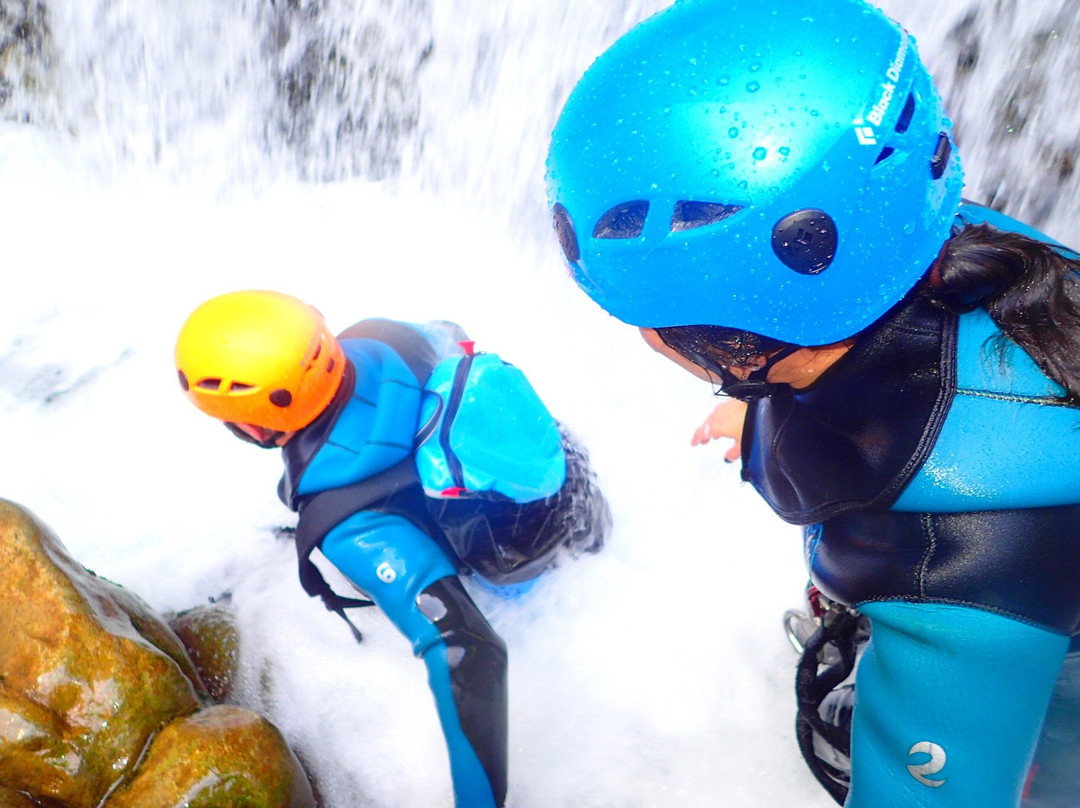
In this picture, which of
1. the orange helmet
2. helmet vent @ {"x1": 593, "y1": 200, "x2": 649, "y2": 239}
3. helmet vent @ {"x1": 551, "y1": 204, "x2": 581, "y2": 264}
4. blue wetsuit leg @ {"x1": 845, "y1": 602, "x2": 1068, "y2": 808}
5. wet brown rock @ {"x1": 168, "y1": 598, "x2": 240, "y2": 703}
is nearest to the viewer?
blue wetsuit leg @ {"x1": 845, "y1": 602, "x2": 1068, "y2": 808}

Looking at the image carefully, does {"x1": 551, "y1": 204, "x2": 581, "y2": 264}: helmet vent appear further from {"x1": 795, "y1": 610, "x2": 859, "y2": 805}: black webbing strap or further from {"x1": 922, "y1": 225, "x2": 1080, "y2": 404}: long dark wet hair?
{"x1": 795, "y1": 610, "x2": 859, "y2": 805}: black webbing strap

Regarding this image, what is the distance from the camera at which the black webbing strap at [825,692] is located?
→ 6.66 feet

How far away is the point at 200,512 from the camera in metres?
4.52

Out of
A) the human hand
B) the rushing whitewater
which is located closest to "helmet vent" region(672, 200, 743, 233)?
the human hand

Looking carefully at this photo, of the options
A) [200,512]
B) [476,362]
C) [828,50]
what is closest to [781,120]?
[828,50]

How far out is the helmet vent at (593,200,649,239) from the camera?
1.23 m

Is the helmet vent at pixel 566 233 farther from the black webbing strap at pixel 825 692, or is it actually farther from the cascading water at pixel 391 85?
the cascading water at pixel 391 85

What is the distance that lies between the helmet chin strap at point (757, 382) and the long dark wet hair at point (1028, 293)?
0.96 feet

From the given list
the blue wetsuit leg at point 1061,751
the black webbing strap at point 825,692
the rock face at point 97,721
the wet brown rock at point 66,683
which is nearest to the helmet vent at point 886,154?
the blue wetsuit leg at point 1061,751

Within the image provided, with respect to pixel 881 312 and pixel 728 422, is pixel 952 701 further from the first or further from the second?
pixel 728 422

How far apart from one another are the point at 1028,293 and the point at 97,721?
3.08m

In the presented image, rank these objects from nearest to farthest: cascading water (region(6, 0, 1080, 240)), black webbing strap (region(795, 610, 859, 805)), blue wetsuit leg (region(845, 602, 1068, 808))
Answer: blue wetsuit leg (region(845, 602, 1068, 808))
black webbing strap (region(795, 610, 859, 805))
cascading water (region(6, 0, 1080, 240))

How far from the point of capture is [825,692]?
6.90 ft

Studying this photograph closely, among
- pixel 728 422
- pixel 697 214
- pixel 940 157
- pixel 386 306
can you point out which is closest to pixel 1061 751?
pixel 728 422
